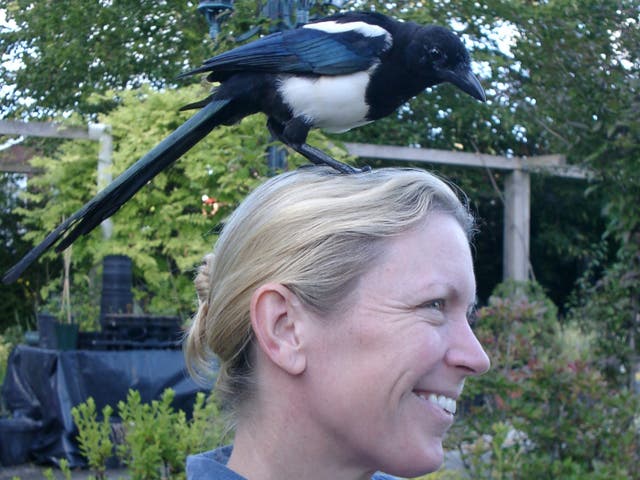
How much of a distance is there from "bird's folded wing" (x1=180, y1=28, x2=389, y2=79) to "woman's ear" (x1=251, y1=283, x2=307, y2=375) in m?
0.42

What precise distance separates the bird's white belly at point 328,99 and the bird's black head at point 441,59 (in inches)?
3.9

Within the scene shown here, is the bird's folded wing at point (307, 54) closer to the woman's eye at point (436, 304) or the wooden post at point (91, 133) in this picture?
the woman's eye at point (436, 304)

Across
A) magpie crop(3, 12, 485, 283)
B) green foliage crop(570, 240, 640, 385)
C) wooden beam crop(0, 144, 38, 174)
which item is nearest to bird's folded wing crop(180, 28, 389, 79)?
magpie crop(3, 12, 485, 283)

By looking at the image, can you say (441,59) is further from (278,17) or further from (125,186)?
(278,17)

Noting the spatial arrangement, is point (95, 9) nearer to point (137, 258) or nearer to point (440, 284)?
point (137, 258)

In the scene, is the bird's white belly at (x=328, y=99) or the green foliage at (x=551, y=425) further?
the green foliage at (x=551, y=425)

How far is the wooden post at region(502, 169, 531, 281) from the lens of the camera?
1078 centimetres

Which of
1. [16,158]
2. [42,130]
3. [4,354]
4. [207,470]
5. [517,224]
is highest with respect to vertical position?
[207,470]

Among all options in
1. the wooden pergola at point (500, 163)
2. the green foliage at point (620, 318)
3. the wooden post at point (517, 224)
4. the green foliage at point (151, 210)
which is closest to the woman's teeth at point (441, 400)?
the green foliage at point (620, 318)

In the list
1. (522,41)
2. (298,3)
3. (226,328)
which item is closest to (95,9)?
(522,41)

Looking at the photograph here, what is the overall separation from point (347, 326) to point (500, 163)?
9.58 meters

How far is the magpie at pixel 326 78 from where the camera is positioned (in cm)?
148

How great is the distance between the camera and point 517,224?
1088cm

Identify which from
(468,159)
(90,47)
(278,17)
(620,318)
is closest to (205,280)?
(278,17)
